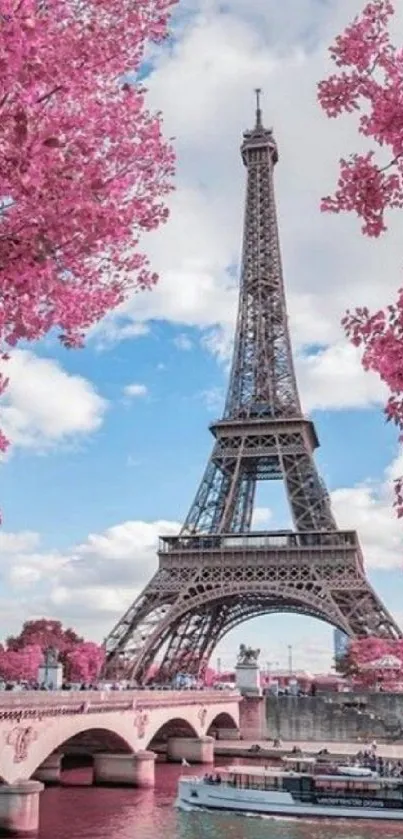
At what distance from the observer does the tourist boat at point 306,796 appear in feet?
117

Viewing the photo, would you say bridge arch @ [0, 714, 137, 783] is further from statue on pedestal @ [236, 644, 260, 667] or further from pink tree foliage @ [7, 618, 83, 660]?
pink tree foliage @ [7, 618, 83, 660]

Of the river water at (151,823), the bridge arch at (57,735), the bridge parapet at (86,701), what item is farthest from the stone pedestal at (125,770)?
the bridge parapet at (86,701)

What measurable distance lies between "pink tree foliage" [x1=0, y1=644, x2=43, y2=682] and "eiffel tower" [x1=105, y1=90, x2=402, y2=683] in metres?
16.5

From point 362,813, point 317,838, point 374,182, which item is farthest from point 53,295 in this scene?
point 362,813

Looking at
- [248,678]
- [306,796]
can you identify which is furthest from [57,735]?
[248,678]

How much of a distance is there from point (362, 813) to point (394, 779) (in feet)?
6.82

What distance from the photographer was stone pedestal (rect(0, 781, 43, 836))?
26.8 m

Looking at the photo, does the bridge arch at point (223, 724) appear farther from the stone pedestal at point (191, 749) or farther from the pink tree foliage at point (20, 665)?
the pink tree foliage at point (20, 665)

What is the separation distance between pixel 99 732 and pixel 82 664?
142ft

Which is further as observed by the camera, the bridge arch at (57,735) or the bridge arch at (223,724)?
the bridge arch at (223,724)

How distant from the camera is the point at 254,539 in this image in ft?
203

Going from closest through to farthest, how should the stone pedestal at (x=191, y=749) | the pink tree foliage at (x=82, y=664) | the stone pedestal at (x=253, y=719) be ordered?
A: the stone pedestal at (x=191, y=749) < the stone pedestal at (x=253, y=719) < the pink tree foliage at (x=82, y=664)

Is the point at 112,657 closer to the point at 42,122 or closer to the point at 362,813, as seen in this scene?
the point at 362,813

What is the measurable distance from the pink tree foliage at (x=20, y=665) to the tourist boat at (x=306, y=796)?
41631 mm
